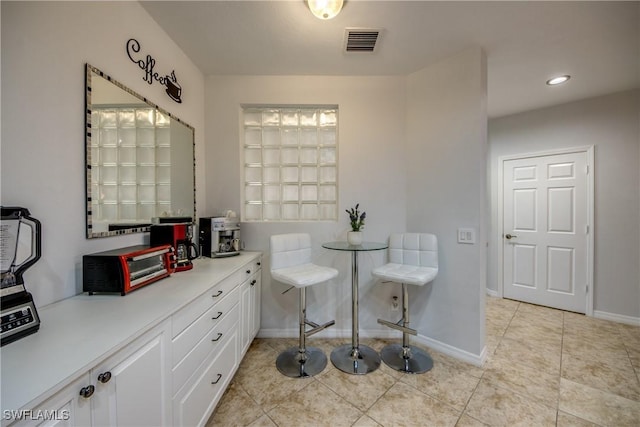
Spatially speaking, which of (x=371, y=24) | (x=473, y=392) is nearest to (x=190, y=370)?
(x=473, y=392)

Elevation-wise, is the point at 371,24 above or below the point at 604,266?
above

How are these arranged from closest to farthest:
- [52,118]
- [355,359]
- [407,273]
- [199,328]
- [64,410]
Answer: [64,410]
[52,118]
[199,328]
[407,273]
[355,359]

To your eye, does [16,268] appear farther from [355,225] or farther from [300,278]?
[355,225]

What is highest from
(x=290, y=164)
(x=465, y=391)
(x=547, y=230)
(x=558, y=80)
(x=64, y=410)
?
(x=558, y=80)

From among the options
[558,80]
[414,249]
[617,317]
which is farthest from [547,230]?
[414,249]

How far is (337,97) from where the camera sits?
7.74 feet

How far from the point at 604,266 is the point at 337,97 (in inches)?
145

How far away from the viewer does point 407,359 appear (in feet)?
6.49

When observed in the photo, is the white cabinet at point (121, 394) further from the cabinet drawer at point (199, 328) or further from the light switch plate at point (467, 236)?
the light switch plate at point (467, 236)

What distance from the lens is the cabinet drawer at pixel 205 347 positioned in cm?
108

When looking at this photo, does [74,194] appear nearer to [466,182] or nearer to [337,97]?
[337,97]

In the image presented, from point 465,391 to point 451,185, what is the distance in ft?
5.27

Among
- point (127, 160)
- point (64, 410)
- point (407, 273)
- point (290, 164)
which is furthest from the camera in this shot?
point (290, 164)

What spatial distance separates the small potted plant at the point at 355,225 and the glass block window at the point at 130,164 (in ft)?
4.94
